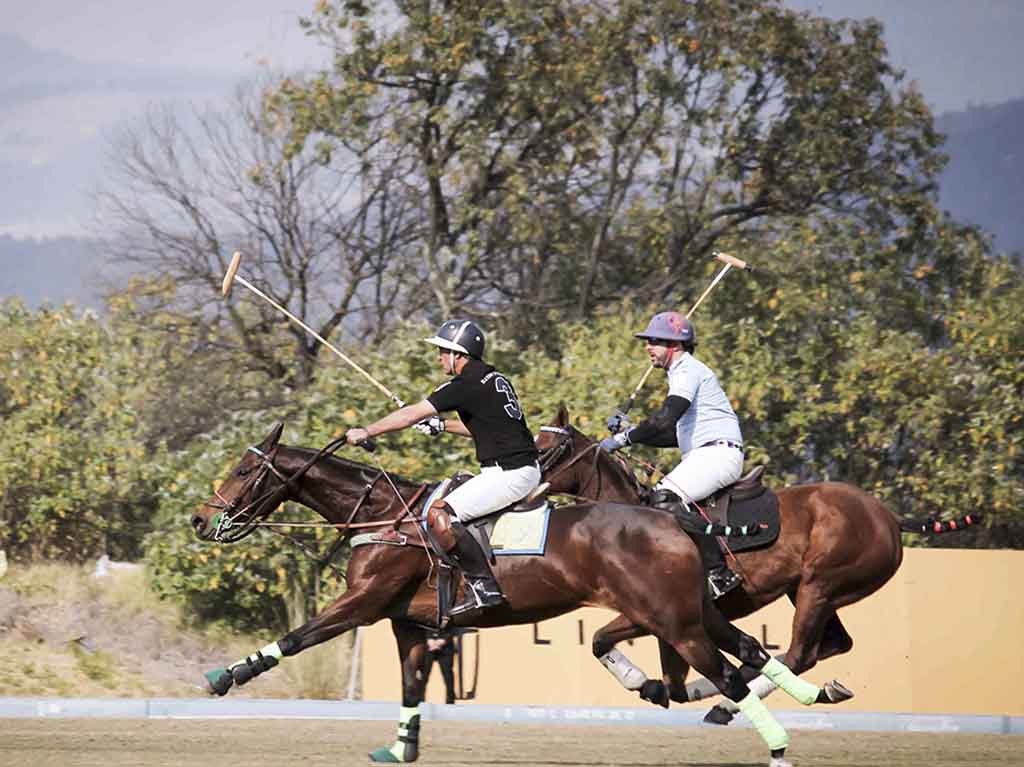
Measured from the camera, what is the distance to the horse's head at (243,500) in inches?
322

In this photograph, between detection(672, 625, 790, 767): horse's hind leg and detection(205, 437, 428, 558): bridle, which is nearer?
detection(672, 625, 790, 767): horse's hind leg

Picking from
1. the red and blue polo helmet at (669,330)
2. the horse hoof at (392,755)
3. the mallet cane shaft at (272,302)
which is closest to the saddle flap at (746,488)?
the red and blue polo helmet at (669,330)

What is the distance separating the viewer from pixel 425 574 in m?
7.97

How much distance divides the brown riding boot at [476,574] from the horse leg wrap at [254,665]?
3.36 ft

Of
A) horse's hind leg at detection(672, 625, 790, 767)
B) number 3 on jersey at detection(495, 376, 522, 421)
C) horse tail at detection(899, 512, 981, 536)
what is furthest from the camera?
horse tail at detection(899, 512, 981, 536)

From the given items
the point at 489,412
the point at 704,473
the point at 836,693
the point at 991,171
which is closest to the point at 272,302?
the point at 489,412

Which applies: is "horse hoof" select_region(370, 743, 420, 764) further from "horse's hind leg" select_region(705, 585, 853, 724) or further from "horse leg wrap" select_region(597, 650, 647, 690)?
"horse's hind leg" select_region(705, 585, 853, 724)

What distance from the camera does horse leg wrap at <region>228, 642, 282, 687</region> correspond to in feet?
24.9

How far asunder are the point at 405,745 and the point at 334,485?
58.6 inches

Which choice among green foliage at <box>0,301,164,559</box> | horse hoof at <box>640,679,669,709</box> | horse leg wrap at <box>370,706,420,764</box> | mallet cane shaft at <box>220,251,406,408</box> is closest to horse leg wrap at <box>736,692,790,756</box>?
horse hoof at <box>640,679,669,709</box>

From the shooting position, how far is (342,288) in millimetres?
21469

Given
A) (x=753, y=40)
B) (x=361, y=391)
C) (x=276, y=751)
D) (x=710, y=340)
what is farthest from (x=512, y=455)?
(x=753, y=40)

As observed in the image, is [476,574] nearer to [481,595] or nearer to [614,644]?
[481,595]

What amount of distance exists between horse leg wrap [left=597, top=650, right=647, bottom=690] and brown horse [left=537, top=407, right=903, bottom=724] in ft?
1.39
